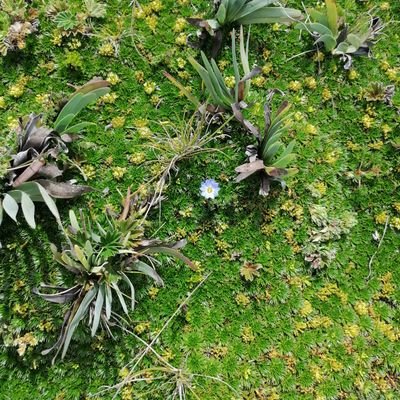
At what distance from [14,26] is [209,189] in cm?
188

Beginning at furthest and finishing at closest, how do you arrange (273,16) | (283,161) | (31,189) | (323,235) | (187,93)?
(323,235)
(273,16)
(187,93)
(283,161)
(31,189)

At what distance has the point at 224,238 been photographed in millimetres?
3592

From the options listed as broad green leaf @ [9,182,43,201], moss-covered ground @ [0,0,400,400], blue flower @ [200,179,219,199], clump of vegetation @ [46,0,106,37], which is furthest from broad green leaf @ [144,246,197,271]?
clump of vegetation @ [46,0,106,37]

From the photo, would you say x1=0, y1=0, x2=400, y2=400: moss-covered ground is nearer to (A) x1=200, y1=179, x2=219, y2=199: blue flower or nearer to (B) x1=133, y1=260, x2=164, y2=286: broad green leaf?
(A) x1=200, y1=179, x2=219, y2=199: blue flower

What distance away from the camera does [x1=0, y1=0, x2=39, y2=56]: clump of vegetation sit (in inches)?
135

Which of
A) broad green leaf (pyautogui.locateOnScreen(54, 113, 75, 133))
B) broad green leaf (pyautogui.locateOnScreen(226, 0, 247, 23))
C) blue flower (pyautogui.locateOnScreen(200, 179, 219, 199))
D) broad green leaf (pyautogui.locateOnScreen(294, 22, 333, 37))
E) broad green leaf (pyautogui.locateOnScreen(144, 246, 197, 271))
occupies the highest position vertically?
broad green leaf (pyautogui.locateOnScreen(226, 0, 247, 23))

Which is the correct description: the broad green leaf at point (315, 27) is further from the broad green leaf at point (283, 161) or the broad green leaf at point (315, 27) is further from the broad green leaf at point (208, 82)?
the broad green leaf at point (283, 161)

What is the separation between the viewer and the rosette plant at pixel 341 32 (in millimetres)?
3652

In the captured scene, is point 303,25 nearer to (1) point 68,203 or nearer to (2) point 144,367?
(1) point 68,203

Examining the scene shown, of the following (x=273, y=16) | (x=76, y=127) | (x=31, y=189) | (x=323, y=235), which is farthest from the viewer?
(x=323, y=235)

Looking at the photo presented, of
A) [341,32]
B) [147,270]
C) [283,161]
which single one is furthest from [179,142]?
[341,32]

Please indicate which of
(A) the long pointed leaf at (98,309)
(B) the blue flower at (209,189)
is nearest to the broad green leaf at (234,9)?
(B) the blue flower at (209,189)

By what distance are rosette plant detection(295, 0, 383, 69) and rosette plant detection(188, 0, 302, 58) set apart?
0.68 feet

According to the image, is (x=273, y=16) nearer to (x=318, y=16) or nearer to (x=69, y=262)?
(x=318, y=16)
